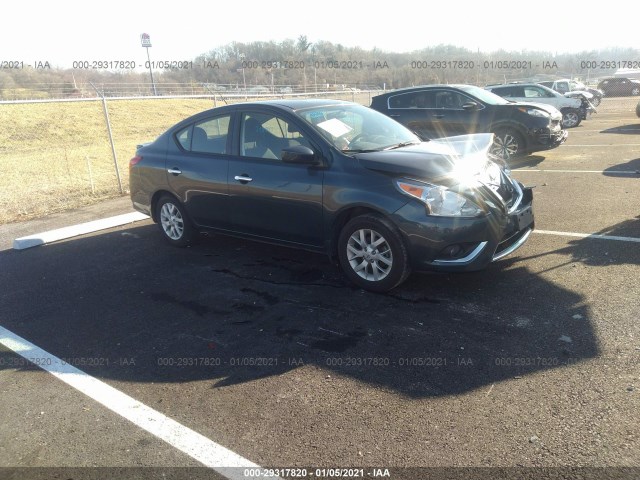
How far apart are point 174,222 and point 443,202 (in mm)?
3575

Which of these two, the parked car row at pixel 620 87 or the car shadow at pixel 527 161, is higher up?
the parked car row at pixel 620 87

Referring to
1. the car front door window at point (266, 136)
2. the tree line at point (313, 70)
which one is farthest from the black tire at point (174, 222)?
the tree line at point (313, 70)

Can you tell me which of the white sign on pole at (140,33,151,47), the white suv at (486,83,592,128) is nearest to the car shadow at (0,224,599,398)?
the white suv at (486,83,592,128)

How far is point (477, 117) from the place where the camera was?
10.9 meters

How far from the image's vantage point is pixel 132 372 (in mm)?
3625

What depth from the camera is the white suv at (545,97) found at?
671 inches

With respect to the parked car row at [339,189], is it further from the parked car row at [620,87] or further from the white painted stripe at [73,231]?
the parked car row at [620,87]

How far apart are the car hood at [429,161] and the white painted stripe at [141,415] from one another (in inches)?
107

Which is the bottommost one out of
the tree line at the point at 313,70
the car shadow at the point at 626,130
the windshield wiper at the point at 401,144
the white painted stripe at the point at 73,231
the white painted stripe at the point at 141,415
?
the white painted stripe at the point at 141,415

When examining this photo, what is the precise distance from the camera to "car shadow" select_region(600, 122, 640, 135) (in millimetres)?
15151

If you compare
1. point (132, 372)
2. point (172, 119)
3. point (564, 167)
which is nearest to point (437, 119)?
point (564, 167)

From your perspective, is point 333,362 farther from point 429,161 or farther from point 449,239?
point 429,161

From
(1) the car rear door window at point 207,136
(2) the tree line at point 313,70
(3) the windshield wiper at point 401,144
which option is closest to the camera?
(3) the windshield wiper at point 401,144

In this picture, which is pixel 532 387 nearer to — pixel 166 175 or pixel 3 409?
pixel 3 409
